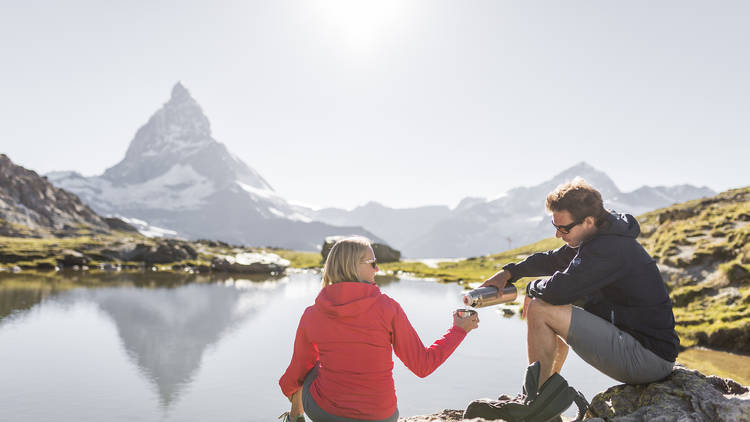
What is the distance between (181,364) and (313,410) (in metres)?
12.5

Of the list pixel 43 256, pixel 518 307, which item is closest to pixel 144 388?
pixel 518 307

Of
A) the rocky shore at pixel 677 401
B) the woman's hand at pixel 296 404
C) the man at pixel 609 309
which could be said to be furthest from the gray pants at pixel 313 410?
the man at pixel 609 309

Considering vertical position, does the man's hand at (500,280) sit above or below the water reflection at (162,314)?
above

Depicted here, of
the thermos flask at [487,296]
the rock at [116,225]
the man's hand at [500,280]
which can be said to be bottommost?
the thermos flask at [487,296]

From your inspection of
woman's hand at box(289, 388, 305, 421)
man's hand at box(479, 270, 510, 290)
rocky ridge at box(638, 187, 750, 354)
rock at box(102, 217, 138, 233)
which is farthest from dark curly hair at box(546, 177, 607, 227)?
rock at box(102, 217, 138, 233)

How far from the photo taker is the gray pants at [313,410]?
18.2 feet

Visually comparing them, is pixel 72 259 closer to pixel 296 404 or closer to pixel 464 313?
pixel 296 404

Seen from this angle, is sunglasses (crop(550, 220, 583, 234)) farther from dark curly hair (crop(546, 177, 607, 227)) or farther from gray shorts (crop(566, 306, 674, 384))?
gray shorts (crop(566, 306, 674, 384))

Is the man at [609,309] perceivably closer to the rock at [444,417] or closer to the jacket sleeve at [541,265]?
the jacket sleeve at [541,265]

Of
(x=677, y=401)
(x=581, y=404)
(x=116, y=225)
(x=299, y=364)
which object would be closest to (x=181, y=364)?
(x=299, y=364)

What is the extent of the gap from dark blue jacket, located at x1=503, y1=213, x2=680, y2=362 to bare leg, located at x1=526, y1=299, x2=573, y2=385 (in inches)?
6.2

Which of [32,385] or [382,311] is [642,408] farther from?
[32,385]

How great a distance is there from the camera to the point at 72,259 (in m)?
76.8

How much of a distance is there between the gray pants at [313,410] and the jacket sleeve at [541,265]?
3.21 meters
